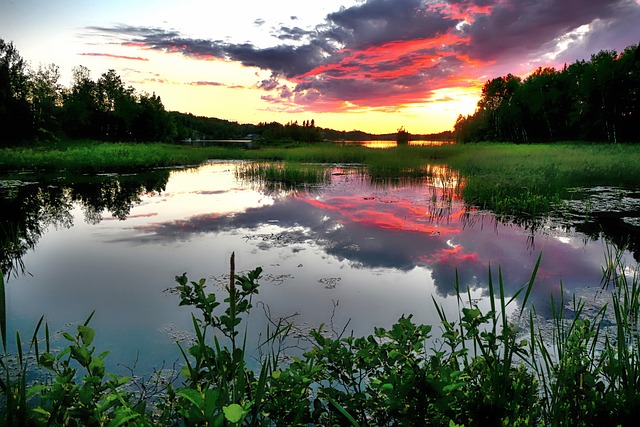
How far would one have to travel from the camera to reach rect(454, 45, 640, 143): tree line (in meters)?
42.7

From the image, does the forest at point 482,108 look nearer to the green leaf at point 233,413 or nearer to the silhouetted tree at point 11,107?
the silhouetted tree at point 11,107

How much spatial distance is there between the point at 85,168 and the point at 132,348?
78.4 ft

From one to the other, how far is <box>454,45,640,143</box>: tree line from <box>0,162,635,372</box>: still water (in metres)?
43.1

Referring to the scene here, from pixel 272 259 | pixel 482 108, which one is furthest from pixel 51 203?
pixel 482 108

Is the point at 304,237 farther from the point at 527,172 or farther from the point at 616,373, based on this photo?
the point at 527,172

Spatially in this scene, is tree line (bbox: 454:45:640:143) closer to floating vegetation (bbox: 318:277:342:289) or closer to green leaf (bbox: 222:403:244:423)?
floating vegetation (bbox: 318:277:342:289)

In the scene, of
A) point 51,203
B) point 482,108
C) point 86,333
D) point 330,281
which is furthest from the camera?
point 482,108

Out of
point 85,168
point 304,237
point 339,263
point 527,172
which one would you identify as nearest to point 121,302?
point 339,263

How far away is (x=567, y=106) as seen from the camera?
54656mm

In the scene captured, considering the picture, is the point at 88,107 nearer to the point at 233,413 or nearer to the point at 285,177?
→ the point at 285,177

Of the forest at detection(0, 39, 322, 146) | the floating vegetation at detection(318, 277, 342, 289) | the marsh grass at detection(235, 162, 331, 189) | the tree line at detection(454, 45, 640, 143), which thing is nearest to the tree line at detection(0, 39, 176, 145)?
the forest at detection(0, 39, 322, 146)

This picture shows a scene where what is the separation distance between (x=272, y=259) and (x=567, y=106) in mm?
62559

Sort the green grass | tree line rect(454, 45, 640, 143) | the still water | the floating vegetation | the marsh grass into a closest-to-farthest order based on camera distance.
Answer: the still water
the floating vegetation
the green grass
the marsh grass
tree line rect(454, 45, 640, 143)

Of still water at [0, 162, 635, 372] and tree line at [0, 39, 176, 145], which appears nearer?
still water at [0, 162, 635, 372]
